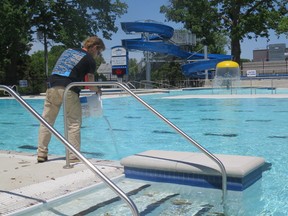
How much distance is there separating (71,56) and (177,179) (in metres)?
2.04

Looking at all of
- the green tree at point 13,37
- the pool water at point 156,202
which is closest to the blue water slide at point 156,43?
the green tree at point 13,37

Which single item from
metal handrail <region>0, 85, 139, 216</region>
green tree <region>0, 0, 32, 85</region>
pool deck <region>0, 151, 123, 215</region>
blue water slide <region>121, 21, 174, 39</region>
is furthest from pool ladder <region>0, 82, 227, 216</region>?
blue water slide <region>121, 21, 174, 39</region>

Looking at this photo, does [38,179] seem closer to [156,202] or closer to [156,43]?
[156,202]

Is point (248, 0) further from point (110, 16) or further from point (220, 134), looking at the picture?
point (220, 134)

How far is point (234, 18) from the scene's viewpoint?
44000mm

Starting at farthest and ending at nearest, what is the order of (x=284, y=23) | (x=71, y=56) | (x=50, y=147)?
(x=284, y=23) → (x=50, y=147) → (x=71, y=56)

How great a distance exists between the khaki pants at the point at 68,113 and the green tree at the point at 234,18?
3880 cm

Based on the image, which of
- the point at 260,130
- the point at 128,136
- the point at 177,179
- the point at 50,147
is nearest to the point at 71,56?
the point at 177,179

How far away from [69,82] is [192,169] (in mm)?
1947

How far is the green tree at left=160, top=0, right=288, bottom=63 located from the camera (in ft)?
137

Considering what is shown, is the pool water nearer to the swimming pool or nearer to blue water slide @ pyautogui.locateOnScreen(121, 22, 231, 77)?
the swimming pool

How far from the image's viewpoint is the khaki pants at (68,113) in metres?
5.16

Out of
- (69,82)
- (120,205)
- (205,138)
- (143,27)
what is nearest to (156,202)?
(120,205)

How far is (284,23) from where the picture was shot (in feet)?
119
